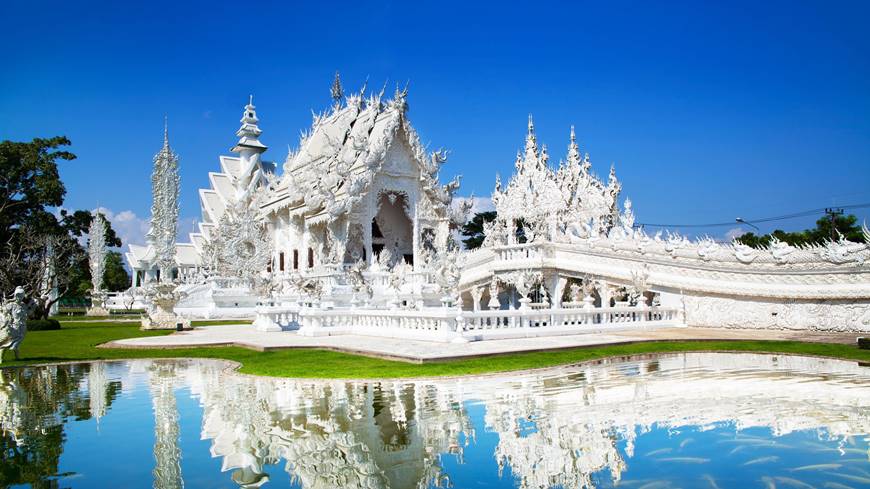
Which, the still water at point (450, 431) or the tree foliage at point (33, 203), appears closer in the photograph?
the still water at point (450, 431)

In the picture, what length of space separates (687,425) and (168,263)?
21494 millimetres

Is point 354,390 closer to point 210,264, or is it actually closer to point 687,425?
point 687,425

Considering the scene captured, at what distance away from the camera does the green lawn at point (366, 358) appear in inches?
355

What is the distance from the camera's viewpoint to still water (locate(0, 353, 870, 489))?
4.25 metres

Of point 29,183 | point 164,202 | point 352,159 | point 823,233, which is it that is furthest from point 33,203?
point 823,233

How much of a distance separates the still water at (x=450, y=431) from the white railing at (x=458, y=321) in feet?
14.7

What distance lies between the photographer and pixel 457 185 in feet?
96.6

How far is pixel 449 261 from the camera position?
16969 millimetres

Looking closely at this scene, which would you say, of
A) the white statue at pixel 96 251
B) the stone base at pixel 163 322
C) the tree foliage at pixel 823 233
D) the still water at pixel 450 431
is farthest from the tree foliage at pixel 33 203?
the tree foliage at pixel 823 233

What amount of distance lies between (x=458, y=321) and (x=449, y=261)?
4455 millimetres

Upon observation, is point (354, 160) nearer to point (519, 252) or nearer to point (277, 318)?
point (519, 252)

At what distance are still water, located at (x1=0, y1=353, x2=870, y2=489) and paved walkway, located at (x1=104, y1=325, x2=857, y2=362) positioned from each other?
2.56 meters

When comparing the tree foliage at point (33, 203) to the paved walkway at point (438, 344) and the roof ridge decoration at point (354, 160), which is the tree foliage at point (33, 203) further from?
the paved walkway at point (438, 344)

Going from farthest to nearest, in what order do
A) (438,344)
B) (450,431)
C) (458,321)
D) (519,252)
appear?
(519,252) < (458,321) < (438,344) < (450,431)
